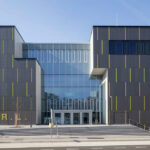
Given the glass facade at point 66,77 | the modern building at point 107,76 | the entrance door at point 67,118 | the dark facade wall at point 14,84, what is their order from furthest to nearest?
the glass facade at point 66,77
the entrance door at point 67,118
the dark facade wall at point 14,84
the modern building at point 107,76

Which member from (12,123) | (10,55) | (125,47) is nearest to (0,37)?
(10,55)

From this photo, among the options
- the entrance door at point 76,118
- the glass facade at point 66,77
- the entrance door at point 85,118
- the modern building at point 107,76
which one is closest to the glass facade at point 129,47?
the modern building at point 107,76

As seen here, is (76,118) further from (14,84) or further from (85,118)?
(14,84)

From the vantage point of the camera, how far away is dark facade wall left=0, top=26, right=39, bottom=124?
3133cm

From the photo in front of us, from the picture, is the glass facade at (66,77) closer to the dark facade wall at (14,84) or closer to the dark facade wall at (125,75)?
the dark facade wall at (14,84)

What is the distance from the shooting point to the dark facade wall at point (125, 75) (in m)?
30.6

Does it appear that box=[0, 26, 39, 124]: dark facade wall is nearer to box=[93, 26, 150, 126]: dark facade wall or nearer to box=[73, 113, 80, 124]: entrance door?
box=[73, 113, 80, 124]: entrance door

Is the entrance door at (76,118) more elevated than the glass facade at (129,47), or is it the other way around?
the glass facade at (129,47)

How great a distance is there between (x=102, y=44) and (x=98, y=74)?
6928 millimetres

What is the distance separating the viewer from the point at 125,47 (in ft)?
104

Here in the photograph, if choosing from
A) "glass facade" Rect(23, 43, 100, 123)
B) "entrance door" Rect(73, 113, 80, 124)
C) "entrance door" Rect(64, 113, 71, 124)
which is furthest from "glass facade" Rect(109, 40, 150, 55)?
"entrance door" Rect(64, 113, 71, 124)

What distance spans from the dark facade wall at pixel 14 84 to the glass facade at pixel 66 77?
4574 millimetres

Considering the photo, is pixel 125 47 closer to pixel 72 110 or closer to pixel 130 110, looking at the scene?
pixel 130 110

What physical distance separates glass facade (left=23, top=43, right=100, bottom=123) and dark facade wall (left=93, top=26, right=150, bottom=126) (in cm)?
584
